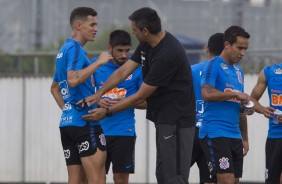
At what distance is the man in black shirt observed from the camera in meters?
9.70

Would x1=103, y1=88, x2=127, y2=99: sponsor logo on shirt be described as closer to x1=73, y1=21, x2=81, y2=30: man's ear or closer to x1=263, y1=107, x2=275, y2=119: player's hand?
x1=73, y1=21, x2=81, y2=30: man's ear

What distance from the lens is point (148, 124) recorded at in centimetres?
1766

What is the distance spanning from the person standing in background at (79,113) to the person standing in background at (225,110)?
153 centimetres

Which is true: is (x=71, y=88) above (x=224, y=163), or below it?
above

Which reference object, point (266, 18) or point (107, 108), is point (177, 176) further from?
point (266, 18)

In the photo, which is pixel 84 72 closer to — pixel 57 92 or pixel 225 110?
pixel 57 92

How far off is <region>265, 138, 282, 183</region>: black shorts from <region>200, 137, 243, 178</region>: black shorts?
84 centimetres

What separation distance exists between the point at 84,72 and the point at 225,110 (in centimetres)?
218

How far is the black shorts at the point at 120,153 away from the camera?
481 inches

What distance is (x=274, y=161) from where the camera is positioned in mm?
12227

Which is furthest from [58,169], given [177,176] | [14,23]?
[14,23]

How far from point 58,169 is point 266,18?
29.0 feet

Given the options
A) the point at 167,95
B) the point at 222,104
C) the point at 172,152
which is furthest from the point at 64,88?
the point at 222,104

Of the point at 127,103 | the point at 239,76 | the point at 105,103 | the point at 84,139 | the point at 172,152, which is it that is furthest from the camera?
the point at 239,76
